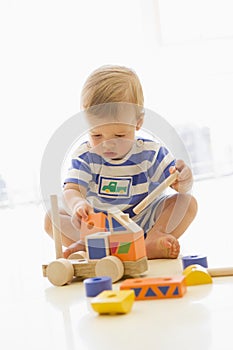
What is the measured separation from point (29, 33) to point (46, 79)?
0.65 feet

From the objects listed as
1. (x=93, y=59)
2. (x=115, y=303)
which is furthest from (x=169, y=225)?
(x=93, y=59)

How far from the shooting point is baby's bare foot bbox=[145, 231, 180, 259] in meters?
1.14

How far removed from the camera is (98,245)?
0.98m

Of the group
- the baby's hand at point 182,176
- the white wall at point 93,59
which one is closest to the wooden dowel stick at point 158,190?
the baby's hand at point 182,176

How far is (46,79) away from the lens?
262 cm

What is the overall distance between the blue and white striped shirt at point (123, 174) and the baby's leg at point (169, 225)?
0.16ft

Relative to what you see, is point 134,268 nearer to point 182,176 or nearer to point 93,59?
point 182,176

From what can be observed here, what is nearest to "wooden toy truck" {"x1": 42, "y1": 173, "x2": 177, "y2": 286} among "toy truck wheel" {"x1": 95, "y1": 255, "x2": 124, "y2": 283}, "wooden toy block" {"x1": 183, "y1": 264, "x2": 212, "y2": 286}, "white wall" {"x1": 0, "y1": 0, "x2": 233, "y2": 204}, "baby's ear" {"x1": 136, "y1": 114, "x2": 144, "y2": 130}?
"toy truck wheel" {"x1": 95, "y1": 255, "x2": 124, "y2": 283}

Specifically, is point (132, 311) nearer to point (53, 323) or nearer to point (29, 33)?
point (53, 323)

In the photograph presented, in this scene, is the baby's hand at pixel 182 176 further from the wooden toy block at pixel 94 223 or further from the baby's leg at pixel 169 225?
the wooden toy block at pixel 94 223

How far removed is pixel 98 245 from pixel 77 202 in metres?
0.15

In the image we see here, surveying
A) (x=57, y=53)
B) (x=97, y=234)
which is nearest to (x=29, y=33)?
(x=57, y=53)

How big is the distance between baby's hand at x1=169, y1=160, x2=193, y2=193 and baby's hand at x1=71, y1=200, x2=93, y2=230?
161mm

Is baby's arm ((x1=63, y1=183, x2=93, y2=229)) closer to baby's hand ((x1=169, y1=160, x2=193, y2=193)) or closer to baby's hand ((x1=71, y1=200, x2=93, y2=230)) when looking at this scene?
baby's hand ((x1=71, y1=200, x2=93, y2=230))
